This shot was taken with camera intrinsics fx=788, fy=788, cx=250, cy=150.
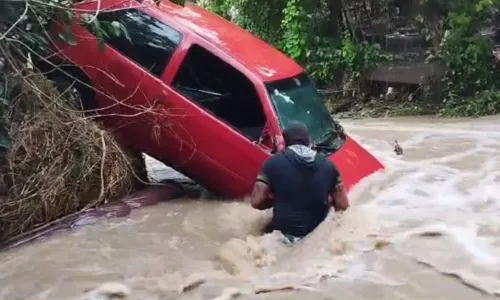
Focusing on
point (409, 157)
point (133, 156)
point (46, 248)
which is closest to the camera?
point (46, 248)

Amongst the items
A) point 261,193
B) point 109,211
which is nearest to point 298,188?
point 261,193

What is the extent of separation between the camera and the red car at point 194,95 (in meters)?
6.93

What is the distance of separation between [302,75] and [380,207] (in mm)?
1473

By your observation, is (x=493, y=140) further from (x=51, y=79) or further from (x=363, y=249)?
(x=51, y=79)

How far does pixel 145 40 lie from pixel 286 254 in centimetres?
265

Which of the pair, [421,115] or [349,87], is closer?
[421,115]

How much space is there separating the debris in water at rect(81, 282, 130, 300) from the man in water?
1.31 m

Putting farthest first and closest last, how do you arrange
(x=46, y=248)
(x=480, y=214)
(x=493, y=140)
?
(x=493, y=140), (x=480, y=214), (x=46, y=248)

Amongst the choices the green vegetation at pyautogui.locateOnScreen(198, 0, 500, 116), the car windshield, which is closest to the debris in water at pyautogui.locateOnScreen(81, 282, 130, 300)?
the car windshield

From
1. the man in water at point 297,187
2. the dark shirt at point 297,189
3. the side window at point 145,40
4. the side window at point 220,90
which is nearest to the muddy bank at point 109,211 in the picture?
the side window at point 220,90

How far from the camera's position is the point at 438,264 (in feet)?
18.7

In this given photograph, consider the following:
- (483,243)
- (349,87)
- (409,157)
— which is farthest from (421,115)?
(483,243)

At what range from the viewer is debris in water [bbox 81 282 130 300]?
5102mm

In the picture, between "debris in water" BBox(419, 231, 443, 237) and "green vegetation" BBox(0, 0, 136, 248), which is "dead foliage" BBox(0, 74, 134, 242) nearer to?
"green vegetation" BBox(0, 0, 136, 248)
